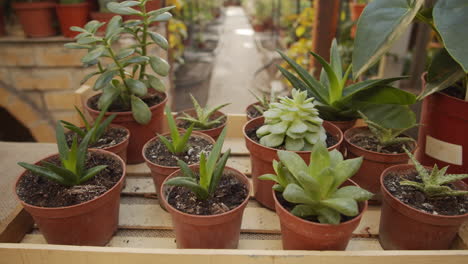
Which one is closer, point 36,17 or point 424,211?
point 424,211

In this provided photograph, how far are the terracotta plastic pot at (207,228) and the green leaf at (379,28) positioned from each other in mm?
413

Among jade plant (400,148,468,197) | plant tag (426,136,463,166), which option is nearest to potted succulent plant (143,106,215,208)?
jade plant (400,148,468,197)

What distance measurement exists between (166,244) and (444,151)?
778mm

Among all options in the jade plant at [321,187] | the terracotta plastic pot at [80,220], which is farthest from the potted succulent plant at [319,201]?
the terracotta plastic pot at [80,220]

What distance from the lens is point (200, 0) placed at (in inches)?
239

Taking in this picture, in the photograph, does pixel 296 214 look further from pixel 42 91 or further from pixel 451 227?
pixel 42 91

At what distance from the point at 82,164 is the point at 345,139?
0.69m

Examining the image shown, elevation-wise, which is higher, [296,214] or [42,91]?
[296,214]

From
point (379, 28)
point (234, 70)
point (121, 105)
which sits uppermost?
point (379, 28)

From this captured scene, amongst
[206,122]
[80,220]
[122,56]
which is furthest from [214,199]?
[122,56]

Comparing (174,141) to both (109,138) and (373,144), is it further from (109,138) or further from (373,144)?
(373,144)

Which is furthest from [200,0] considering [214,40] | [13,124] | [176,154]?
[176,154]

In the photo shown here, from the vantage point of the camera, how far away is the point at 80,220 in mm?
806

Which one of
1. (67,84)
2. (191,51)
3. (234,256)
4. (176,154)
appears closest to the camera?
(234,256)
